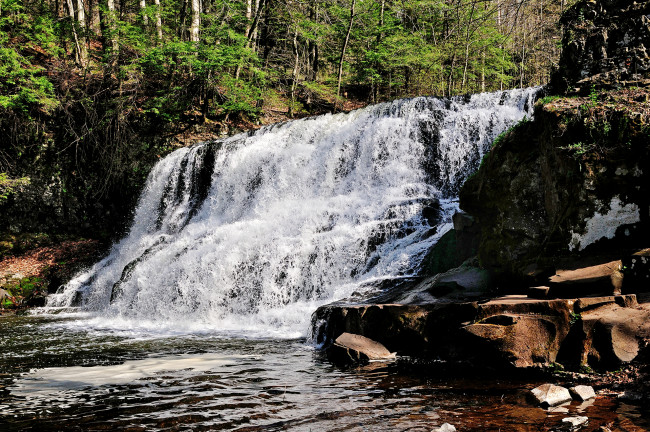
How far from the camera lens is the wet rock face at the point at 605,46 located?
6504 millimetres

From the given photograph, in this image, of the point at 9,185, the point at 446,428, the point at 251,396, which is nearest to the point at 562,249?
the point at 446,428

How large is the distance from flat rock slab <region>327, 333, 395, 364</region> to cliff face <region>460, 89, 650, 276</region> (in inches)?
86.5

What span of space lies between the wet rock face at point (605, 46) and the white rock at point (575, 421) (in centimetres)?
512

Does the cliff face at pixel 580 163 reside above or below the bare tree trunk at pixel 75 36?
below

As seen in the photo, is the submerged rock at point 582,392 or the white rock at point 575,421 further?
the submerged rock at point 582,392

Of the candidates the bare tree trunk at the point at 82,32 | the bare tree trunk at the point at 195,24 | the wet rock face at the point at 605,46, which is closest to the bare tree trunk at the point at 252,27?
the bare tree trunk at the point at 195,24

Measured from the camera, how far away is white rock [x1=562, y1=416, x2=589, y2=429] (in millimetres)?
3089

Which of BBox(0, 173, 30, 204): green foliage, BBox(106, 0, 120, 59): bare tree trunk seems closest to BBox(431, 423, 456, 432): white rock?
BBox(0, 173, 30, 204): green foliage

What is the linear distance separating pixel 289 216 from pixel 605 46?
7.43 metres

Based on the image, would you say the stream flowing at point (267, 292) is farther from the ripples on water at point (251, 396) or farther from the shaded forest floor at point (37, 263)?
the shaded forest floor at point (37, 263)

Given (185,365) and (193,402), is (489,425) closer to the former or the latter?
(193,402)

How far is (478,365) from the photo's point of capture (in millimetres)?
4902

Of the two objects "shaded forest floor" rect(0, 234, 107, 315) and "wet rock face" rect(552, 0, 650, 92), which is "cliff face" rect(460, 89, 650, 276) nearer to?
"wet rock face" rect(552, 0, 650, 92)

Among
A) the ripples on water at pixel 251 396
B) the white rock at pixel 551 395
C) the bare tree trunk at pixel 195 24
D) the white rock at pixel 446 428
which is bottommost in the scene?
the ripples on water at pixel 251 396
